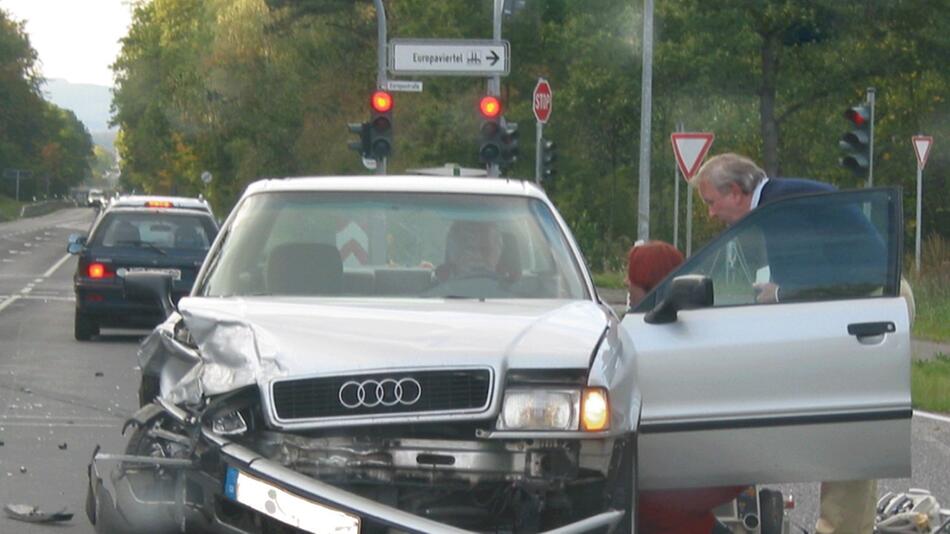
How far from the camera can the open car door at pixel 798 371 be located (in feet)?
21.7

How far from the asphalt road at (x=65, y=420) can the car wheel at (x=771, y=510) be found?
2.60ft

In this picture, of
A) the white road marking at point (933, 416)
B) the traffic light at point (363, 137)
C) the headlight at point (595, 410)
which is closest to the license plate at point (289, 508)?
the headlight at point (595, 410)

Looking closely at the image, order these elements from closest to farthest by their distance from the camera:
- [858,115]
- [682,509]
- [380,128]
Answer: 1. [682,509]
2. [858,115]
3. [380,128]

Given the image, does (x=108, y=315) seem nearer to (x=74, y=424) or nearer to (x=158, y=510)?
(x=74, y=424)

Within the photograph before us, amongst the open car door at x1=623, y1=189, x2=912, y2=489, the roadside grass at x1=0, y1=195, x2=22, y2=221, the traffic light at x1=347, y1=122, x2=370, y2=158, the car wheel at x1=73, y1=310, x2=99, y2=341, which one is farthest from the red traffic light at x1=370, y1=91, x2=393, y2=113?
the roadside grass at x1=0, y1=195, x2=22, y2=221

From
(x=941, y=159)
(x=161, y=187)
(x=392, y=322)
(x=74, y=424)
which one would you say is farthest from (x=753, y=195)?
(x=161, y=187)

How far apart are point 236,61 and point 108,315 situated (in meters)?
44.4

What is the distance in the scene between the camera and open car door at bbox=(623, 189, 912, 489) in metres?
6.62

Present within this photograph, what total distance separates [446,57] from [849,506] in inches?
799

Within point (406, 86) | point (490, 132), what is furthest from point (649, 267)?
point (490, 132)

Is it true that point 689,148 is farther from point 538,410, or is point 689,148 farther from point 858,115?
point 538,410

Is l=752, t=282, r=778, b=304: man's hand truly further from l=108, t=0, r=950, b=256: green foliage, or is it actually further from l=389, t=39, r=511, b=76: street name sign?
l=108, t=0, r=950, b=256: green foliage

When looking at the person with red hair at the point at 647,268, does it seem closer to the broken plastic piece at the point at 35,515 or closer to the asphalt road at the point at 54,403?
the asphalt road at the point at 54,403

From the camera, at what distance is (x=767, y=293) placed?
6.80 m
